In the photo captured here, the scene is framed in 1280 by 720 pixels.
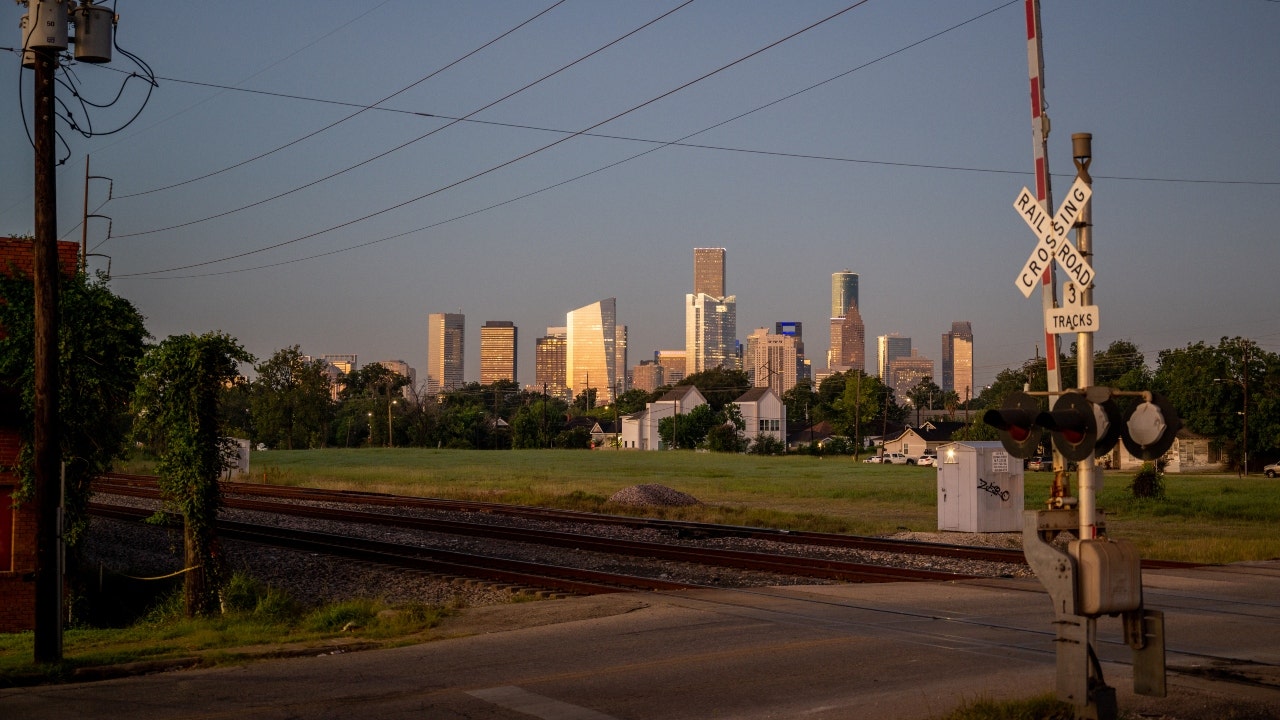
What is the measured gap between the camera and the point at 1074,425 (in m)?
8.34

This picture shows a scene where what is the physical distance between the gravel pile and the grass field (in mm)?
922

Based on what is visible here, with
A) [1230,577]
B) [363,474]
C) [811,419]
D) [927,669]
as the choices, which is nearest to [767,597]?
[927,669]

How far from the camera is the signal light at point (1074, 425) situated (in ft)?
27.3

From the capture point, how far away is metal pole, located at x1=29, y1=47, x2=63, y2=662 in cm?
1301

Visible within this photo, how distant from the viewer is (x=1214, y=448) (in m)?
102

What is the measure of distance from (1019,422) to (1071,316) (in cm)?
97

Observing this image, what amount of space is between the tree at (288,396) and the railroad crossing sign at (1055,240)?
11988cm

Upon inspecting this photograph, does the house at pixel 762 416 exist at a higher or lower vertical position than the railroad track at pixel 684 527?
higher

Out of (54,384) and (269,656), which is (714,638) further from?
(54,384)

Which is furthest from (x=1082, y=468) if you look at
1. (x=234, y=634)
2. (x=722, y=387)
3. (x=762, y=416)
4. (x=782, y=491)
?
(x=722, y=387)

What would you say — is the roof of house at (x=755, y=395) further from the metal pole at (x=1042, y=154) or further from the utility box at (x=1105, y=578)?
the utility box at (x=1105, y=578)

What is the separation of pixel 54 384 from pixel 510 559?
451 inches

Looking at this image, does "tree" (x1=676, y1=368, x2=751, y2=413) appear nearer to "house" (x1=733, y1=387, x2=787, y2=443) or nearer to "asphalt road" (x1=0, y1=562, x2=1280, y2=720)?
"house" (x1=733, y1=387, x2=787, y2=443)

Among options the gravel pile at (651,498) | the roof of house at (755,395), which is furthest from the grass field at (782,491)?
the roof of house at (755,395)
